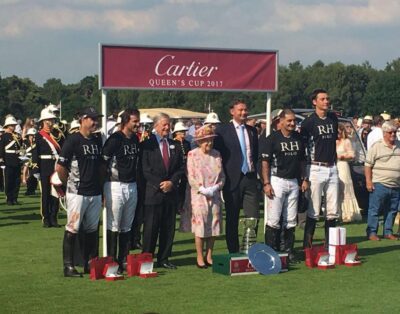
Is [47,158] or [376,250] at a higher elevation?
[47,158]

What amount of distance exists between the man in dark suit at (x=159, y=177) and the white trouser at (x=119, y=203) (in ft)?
1.05

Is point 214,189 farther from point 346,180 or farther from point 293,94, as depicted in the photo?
point 293,94

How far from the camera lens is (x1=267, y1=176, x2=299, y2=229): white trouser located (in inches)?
422

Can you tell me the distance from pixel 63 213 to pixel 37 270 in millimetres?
7506

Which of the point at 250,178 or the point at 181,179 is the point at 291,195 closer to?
the point at 250,178

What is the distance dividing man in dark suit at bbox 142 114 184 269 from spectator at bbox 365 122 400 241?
14.3 ft

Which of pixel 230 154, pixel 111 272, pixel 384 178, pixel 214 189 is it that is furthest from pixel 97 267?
pixel 384 178

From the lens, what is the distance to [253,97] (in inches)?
2879

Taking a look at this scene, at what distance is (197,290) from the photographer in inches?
356

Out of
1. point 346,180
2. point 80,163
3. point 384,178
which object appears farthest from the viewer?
point 346,180

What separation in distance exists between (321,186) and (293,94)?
92.1 meters

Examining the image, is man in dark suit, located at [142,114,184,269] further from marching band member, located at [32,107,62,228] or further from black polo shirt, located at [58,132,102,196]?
marching band member, located at [32,107,62,228]

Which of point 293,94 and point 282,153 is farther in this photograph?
point 293,94

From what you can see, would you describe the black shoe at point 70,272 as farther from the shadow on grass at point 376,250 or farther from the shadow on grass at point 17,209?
the shadow on grass at point 17,209
